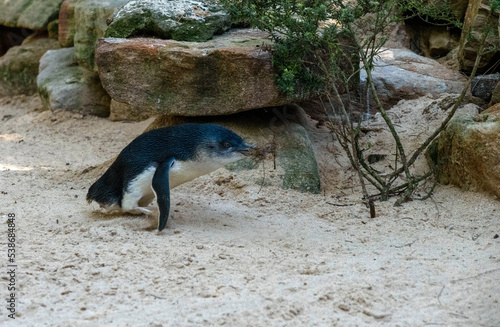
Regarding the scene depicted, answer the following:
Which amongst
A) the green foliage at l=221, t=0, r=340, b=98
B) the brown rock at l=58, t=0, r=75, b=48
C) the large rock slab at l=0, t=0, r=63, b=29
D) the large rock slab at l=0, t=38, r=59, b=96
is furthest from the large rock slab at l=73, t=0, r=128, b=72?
the green foliage at l=221, t=0, r=340, b=98

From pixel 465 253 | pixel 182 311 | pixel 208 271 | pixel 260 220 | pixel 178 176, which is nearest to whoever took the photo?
pixel 182 311

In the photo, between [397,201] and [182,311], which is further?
[397,201]

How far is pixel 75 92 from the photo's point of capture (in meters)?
7.89

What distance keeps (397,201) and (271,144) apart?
4.21 ft

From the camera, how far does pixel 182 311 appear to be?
9.50 feet

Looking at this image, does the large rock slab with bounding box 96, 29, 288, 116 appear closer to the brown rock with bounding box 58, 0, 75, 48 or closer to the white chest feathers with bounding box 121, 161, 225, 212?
the white chest feathers with bounding box 121, 161, 225, 212

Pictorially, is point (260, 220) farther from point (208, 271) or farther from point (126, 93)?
point (126, 93)

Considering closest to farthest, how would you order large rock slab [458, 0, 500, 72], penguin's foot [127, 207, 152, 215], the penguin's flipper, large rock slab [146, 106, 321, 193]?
the penguin's flipper, penguin's foot [127, 207, 152, 215], large rock slab [146, 106, 321, 193], large rock slab [458, 0, 500, 72]

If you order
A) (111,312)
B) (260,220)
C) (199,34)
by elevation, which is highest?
(199,34)

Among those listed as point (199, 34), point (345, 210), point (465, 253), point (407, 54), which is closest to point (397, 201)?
point (345, 210)

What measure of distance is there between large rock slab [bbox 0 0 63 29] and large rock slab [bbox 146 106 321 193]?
4.07 meters

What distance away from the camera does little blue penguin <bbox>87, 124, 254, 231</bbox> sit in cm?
410

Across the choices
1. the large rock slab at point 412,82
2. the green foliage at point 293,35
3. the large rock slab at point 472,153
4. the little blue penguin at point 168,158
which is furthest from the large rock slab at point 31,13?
the large rock slab at point 472,153

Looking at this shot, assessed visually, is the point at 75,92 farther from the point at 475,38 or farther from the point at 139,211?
the point at 475,38
